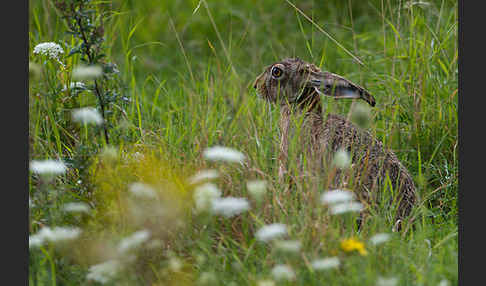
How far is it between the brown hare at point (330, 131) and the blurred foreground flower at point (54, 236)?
1245 millimetres

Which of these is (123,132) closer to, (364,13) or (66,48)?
(66,48)

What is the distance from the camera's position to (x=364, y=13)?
7406 mm

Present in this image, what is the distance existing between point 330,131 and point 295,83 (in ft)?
1.96

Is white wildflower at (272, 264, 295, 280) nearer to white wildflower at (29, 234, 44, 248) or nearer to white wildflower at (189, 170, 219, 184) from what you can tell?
white wildflower at (189, 170, 219, 184)

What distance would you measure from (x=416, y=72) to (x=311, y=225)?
2.27 metres

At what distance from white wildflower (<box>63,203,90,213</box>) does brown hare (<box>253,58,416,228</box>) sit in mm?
1140

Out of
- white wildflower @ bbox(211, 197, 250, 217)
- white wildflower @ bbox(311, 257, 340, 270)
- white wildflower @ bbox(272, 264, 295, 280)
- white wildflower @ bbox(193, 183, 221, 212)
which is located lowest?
white wildflower @ bbox(272, 264, 295, 280)

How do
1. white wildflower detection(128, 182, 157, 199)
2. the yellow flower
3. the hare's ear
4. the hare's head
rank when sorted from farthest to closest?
the hare's head
the hare's ear
white wildflower detection(128, 182, 157, 199)
the yellow flower

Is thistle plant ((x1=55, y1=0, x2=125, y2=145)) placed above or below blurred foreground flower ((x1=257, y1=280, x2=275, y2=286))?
above

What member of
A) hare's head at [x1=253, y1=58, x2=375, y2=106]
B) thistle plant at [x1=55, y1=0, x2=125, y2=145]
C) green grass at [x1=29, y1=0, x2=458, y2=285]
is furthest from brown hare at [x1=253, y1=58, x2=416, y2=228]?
thistle plant at [x1=55, y1=0, x2=125, y2=145]

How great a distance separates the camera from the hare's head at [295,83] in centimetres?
441

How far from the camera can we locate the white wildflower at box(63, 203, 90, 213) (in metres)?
3.27

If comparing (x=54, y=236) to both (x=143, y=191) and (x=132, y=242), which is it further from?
(x=143, y=191)

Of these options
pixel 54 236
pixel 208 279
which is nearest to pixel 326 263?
pixel 208 279
